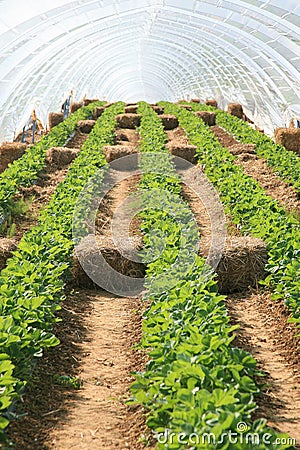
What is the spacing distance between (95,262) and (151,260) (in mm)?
859

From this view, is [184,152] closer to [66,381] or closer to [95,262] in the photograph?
[95,262]

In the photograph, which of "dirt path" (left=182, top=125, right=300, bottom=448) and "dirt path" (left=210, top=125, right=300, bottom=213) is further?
"dirt path" (left=210, top=125, right=300, bottom=213)

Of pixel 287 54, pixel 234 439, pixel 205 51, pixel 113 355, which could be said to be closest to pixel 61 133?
pixel 287 54

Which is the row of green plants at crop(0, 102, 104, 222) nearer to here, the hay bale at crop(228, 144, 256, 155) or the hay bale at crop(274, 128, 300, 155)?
the hay bale at crop(228, 144, 256, 155)

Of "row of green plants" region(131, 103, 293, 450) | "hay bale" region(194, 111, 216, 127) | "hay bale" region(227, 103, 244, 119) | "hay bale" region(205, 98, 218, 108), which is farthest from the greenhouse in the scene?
"hay bale" region(205, 98, 218, 108)

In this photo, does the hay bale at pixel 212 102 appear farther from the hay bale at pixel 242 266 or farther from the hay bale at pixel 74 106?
the hay bale at pixel 242 266

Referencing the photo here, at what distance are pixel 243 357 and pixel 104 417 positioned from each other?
1197 mm

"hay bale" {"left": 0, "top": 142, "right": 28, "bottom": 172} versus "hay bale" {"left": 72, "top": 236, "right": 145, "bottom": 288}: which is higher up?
"hay bale" {"left": 0, "top": 142, "right": 28, "bottom": 172}

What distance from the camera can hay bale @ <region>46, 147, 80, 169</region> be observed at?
1421 cm

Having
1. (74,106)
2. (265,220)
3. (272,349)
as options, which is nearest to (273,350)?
(272,349)

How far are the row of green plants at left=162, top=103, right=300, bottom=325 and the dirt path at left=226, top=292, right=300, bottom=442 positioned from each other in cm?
22

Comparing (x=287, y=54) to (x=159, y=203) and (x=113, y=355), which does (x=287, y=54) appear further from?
(x=113, y=355)

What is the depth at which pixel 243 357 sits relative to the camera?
13.8 ft

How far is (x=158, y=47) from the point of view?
2802cm
